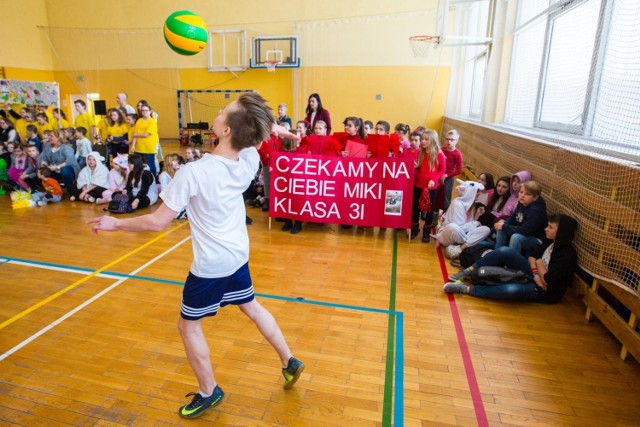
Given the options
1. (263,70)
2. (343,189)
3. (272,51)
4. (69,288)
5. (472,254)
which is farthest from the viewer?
(263,70)

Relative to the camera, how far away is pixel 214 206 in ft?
6.56

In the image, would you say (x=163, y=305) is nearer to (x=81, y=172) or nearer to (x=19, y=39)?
(x=81, y=172)

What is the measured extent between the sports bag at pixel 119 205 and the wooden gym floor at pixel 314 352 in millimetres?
2099

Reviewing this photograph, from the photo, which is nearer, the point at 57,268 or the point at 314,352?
the point at 314,352

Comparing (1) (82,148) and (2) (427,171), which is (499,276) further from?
(1) (82,148)

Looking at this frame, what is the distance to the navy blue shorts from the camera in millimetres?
2100

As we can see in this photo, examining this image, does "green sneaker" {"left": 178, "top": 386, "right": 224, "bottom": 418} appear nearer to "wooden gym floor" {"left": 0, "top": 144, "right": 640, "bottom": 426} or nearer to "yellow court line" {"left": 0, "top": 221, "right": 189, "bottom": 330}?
"wooden gym floor" {"left": 0, "top": 144, "right": 640, "bottom": 426}

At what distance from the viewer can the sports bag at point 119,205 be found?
6.93 metres

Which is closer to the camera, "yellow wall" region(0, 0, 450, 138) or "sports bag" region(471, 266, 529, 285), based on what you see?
"sports bag" region(471, 266, 529, 285)

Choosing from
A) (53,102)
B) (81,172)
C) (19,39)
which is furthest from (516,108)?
(19,39)

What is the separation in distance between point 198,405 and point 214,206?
4.16ft

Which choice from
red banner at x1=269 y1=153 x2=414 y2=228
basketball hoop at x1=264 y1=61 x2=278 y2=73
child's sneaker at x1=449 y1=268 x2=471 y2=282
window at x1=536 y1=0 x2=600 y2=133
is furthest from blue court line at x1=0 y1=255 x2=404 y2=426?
basketball hoop at x1=264 y1=61 x2=278 y2=73

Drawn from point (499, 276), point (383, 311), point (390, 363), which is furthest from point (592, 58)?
point (390, 363)

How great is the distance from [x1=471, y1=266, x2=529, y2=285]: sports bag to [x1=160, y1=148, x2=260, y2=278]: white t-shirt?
2751 mm
